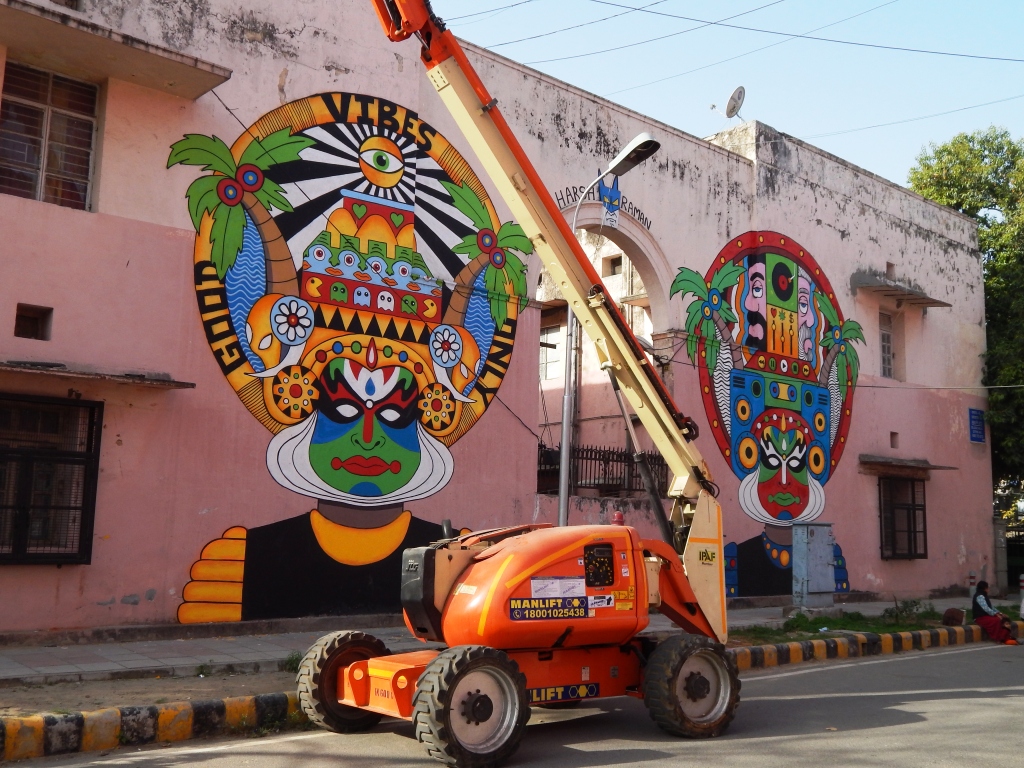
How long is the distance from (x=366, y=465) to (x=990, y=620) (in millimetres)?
8734

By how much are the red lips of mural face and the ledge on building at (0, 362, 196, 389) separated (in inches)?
81.2

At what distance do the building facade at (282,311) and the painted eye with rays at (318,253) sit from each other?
0.06 ft

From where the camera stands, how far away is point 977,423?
70.2ft

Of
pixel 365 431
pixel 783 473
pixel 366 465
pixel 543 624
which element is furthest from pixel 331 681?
pixel 783 473

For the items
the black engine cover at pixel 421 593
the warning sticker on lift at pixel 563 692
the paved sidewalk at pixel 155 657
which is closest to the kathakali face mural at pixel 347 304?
the paved sidewalk at pixel 155 657

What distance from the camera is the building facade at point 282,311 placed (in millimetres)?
9789

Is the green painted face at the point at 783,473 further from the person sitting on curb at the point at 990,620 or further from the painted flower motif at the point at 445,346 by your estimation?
the painted flower motif at the point at 445,346

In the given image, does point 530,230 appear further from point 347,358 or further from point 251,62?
point 251,62

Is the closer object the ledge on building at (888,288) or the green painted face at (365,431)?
the green painted face at (365,431)

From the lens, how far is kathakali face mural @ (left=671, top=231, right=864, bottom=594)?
1622 cm

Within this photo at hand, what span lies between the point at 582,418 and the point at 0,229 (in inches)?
415

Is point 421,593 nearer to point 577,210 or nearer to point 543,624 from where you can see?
point 543,624

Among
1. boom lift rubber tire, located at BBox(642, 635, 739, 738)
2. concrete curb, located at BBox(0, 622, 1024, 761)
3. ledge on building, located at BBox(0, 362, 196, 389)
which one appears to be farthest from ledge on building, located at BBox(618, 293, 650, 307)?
boom lift rubber tire, located at BBox(642, 635, 739, 738)

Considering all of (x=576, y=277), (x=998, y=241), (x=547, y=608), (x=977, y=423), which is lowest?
(x=547, y=608)
